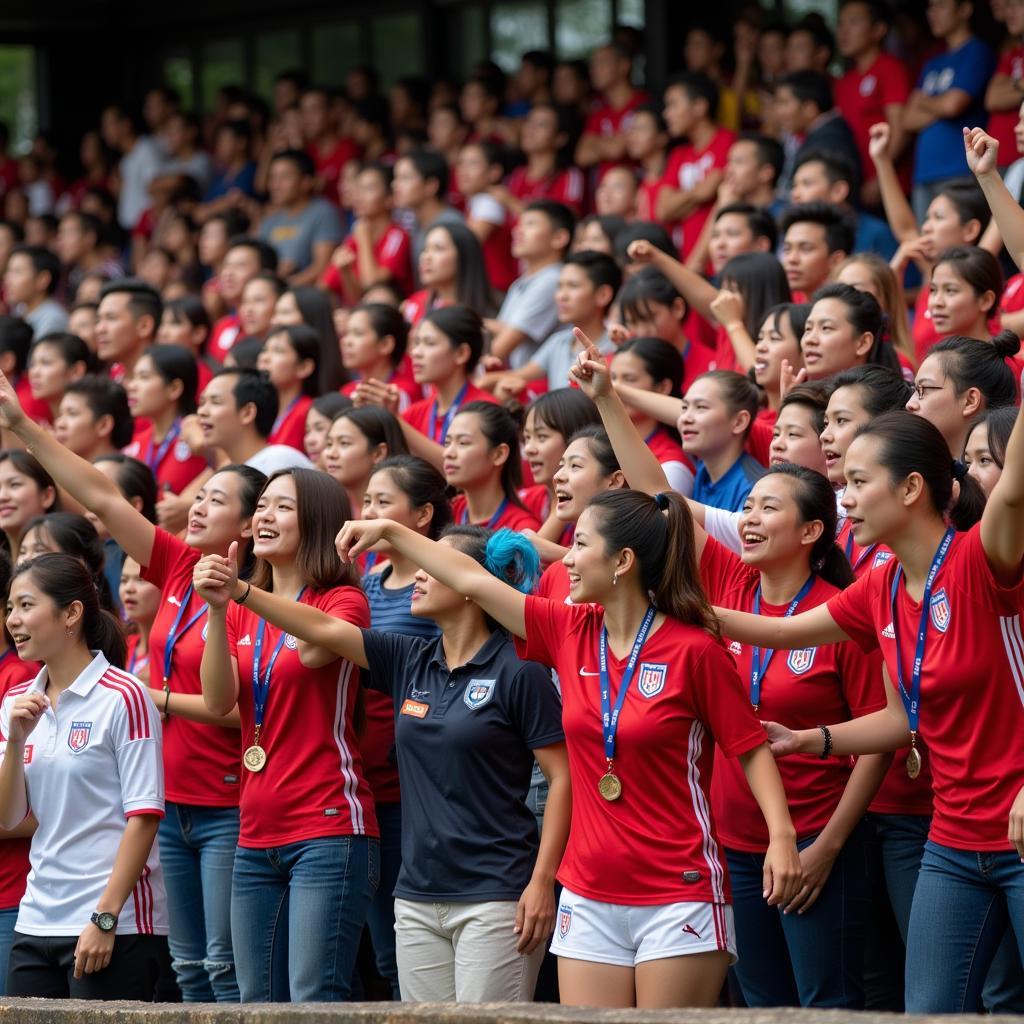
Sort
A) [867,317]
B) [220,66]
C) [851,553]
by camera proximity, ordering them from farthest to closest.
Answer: [220,66]
[867,317]
[851,553]

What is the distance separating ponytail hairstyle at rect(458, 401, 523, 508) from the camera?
6020 mm

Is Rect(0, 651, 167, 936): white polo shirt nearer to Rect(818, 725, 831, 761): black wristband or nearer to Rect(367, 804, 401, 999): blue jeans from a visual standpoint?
Rect(367, 804, 401, 999): blue jeans

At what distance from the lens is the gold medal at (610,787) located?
14.2 ft

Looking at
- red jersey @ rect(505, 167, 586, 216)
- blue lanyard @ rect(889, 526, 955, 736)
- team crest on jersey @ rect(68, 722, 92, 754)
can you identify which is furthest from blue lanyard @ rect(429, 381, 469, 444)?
red jersey @ rect(505, 167, 586, 216)

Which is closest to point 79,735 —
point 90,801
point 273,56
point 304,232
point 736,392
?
point 90,801

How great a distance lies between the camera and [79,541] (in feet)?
19.5

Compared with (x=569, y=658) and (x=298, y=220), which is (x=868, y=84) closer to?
(x=298, y=220)

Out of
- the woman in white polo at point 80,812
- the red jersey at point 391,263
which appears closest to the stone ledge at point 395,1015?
the woman in white polo at point 80,812

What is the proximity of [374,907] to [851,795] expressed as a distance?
5.23 ft

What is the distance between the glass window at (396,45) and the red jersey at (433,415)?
24.3 feet

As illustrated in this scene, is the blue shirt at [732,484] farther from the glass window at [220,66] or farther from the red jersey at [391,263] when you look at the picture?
the glass window at [220,66]

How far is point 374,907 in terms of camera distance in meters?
5.41

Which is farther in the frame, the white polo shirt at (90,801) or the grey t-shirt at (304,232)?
the grey t-shirt at (304,232)

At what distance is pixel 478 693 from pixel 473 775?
0.22 meters
